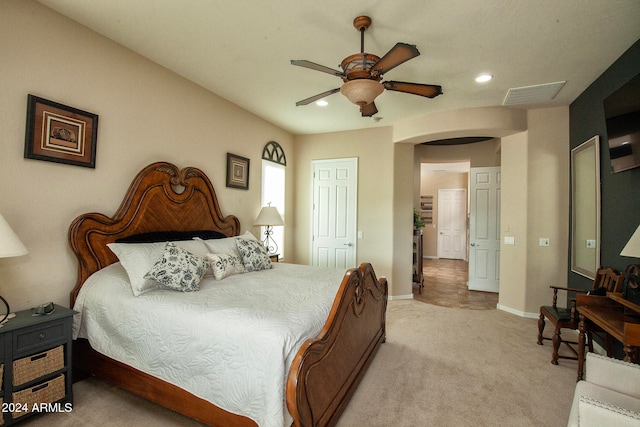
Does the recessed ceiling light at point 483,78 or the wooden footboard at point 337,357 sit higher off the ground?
the recessed ceiling light at point 483,78

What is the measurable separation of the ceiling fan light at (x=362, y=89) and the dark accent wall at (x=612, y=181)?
2.30 metres

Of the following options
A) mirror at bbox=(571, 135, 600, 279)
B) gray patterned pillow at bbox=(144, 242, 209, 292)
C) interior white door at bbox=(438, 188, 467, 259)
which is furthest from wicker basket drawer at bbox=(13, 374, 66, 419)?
interior white door at bbox=(438, 188, 467, 259)

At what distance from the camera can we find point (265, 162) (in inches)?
181

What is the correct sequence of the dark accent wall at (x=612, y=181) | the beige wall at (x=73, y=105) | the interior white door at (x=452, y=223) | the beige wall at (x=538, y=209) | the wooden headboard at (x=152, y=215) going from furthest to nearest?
the interior white door at (x=452, y=223)
the beige wall at (x=538, y=209)
the dark accent wall at (x=612, y=181)
the wooden headboard at (x=152, y=215)
the beige wall at (x=73, y=105)

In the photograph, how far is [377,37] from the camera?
239 centimetres

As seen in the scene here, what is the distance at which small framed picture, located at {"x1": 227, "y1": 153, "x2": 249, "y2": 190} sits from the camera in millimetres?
3854

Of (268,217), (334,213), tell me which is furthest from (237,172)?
(334,213)

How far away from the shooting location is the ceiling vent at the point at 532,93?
322cm

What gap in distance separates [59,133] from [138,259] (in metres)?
1.13

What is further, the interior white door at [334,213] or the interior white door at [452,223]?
the interior white door at [452,223]

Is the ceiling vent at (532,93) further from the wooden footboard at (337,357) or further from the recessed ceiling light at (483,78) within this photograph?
the wooden footboard at (337,357)

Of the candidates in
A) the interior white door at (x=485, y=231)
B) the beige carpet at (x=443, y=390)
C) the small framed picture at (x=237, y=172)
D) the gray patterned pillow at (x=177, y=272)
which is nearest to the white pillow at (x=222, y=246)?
the gray patterned pillow at (x=177, y=272)

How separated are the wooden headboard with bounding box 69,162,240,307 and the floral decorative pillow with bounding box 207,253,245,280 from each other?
74cm

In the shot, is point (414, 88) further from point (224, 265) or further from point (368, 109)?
point (224, 265)
